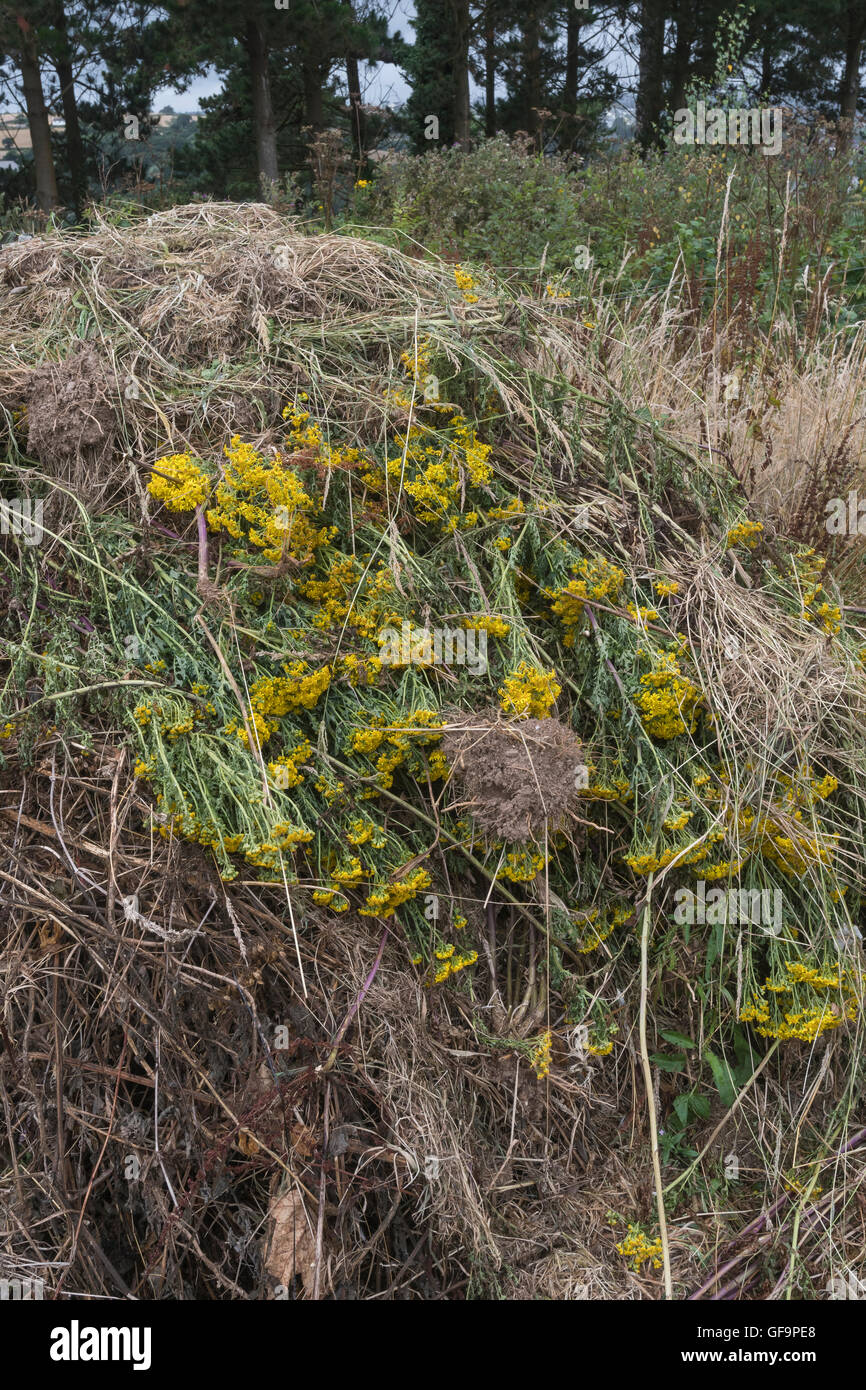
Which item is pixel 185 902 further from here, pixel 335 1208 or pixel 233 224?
pixel 233 224

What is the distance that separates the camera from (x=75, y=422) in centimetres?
275

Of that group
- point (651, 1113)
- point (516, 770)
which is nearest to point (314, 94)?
point (516, 770)

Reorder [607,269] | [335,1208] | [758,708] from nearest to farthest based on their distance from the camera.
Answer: [335,1208] < [758,708] < [607,269]

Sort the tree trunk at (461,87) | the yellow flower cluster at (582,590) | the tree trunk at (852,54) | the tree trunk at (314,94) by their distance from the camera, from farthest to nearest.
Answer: the tree trunk at (852,54) → the tree trunk at (461,87) → the tree trunk at (314,94) → the yellow flower cluster at (582,590)

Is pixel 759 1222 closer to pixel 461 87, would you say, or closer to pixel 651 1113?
pixel 651 1113

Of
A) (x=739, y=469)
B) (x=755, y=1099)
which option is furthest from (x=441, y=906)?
(x=739, y=469)

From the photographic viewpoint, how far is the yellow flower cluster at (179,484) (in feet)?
8.61

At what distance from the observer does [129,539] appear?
8.87ft

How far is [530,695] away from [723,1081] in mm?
1066

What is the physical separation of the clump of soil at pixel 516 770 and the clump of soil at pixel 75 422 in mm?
1287

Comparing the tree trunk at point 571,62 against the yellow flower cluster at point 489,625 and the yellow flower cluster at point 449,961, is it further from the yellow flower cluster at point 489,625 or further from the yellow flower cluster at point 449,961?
the yellow flower cluster at point 449,961

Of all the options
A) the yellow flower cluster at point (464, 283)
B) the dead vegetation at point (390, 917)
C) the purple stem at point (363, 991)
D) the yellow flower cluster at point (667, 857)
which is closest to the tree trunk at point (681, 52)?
the yellow flower cluster at point (464, 283)

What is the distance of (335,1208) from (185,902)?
0.74 m

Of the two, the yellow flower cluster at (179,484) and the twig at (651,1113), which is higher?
the yellow flower cluster at (179,484)
